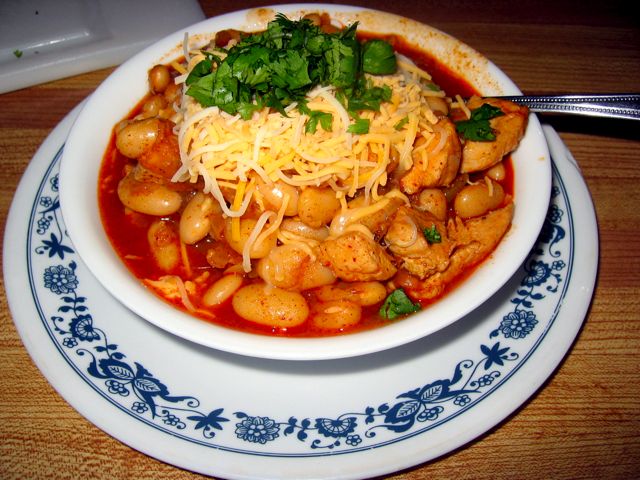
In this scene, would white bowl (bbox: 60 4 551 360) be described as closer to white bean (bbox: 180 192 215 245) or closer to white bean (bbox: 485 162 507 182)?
white bean (bbox: 485 162 507 182)

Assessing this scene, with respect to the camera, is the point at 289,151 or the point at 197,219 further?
the point at 197,219

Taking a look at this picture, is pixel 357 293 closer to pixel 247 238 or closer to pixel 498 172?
pixel 247 238

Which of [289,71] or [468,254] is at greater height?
[289,71]

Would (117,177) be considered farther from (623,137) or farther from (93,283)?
(623,137)

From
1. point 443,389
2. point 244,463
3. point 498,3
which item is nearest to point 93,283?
point 244,463

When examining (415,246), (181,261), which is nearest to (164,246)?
(181,261)

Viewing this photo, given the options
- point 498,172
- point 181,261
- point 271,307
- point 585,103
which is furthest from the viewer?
point 585,103

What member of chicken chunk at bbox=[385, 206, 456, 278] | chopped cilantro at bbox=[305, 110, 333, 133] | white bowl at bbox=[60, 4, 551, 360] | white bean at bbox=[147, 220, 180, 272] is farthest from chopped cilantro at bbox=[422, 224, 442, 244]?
white bean at bbox=[147, 220, 180, 272]
